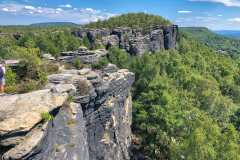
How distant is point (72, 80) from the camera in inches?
584

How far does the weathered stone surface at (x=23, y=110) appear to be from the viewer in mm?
7344

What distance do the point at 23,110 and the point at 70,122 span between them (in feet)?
12.4

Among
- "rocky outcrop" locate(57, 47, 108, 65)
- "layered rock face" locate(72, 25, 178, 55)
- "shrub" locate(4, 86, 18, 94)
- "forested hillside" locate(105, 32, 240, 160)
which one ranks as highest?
"layered rock face" locate(72, 25, 178, 55)

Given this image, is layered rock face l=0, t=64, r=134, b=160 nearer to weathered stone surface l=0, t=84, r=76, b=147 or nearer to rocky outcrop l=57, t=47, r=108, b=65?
weathered stone surface l=0, t=84, r=76, b=147

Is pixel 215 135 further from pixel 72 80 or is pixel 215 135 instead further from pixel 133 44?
pixel 133 44

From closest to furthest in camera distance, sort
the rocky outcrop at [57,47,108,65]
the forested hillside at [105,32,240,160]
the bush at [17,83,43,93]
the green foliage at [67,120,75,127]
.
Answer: the green foliage at [67,120,75,127] → the bush at [17,83,43,93] → the forested hillside at [105,32,240,160] → the rocky outcrop at [57,47,108,65]

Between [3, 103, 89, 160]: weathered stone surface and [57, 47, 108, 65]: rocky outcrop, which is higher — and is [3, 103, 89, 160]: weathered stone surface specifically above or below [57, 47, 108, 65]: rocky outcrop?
below

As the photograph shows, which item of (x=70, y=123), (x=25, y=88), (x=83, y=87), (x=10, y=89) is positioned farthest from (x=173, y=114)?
(x=10, y=89)

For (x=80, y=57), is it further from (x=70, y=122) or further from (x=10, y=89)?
(x=70, y=122)

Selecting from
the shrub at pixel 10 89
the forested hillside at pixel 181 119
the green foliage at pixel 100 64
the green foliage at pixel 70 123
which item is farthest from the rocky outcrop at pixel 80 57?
the green foliage at pixel 70 123

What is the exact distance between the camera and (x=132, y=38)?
70.7m

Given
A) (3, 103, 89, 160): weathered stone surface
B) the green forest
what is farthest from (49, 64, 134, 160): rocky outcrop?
the green forest

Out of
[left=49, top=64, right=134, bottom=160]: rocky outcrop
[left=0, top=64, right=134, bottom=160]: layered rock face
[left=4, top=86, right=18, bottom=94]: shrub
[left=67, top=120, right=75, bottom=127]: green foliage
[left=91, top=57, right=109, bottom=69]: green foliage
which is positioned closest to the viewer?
[left=0, top=64, right=134, bottom=160]: layered rock face

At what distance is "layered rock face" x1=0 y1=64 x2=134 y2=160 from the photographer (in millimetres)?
7621
